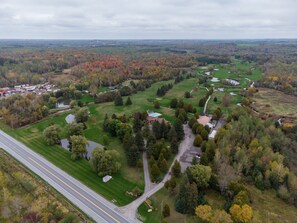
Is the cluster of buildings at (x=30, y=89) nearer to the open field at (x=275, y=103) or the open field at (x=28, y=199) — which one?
the open field at (x=28, y=199)

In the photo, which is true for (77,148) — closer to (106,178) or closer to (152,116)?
(106,178)

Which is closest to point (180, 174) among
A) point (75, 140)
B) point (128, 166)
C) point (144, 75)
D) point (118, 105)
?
point (128, 166)

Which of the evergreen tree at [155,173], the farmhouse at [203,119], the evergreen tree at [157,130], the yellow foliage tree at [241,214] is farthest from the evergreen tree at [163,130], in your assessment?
the yellow foliage tree at [241,214]

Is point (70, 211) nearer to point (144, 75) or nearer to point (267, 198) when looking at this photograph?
point (267, 198)

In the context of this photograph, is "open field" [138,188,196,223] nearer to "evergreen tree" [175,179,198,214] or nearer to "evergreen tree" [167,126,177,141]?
"evergreen tree" [175,179,198,214]

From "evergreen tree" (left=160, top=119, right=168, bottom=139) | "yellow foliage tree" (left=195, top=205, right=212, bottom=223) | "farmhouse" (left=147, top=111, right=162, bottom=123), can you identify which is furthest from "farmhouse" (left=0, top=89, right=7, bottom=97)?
"yellow foliage tree" (left=195, top=205, right=212, bottom=223)

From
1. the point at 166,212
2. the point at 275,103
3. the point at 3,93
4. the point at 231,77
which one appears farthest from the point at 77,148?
the point at 231,77
